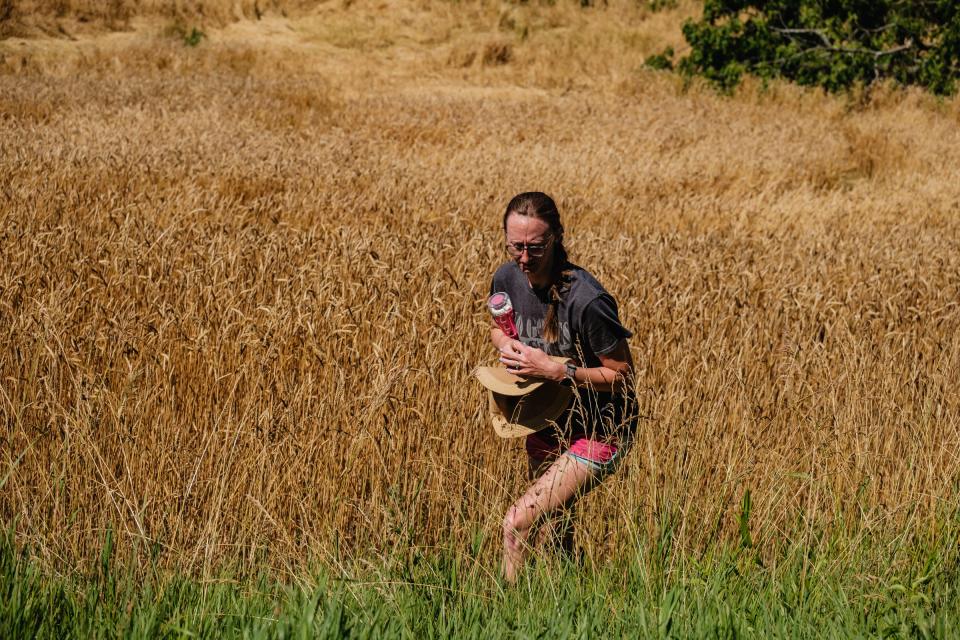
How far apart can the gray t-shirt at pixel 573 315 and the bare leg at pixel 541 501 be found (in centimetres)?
33

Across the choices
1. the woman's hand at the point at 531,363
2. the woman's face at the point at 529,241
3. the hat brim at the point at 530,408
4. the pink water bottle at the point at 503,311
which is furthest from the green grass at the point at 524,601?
the woman's face at the point at 529,241

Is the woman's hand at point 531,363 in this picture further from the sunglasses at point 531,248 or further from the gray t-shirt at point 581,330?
the sunglasses at point 531,248

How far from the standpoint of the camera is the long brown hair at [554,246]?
8.86 ft

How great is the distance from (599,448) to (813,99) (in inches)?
521

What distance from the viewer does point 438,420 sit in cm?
320

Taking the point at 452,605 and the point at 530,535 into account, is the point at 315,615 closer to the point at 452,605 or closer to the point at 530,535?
the point at 452,605

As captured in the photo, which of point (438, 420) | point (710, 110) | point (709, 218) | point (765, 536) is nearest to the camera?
point (765, 536)

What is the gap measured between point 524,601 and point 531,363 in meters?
0.66

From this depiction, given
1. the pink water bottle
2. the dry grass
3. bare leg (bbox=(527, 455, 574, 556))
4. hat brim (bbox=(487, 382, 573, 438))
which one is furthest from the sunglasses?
bare leg (bbox=(527, 455, 574, 556))

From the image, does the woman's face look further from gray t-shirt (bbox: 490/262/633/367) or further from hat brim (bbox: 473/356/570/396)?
hat brim (bbox: 473/356/570/396)

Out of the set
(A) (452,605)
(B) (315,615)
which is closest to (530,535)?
(A) (452,605)

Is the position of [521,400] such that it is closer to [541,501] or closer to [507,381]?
[507,381]

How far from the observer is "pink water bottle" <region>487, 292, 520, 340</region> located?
8.84ft

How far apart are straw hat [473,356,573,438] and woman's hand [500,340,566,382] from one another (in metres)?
0.05
